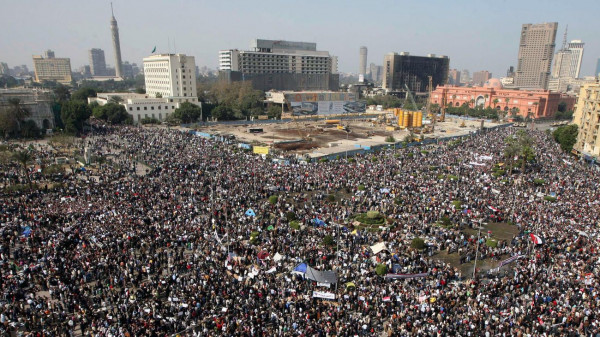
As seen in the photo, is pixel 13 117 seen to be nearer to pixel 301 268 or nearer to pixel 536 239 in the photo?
pixel 301 268

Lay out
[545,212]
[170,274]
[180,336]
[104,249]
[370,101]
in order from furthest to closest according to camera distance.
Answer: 1. [370,101]
2. [545,212]
3. [104,249]
4. [170,274]
5. [180,336]

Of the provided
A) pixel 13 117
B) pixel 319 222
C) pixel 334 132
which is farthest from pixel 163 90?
pixel 319 222

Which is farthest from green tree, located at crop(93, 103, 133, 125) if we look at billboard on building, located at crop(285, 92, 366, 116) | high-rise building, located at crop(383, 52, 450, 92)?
high-rise building, located at crop(383, 52, 450, 92)

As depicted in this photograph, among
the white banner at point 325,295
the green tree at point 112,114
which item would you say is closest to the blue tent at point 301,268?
the white banner at point 325,295

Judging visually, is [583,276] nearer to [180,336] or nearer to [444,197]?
[444,197]

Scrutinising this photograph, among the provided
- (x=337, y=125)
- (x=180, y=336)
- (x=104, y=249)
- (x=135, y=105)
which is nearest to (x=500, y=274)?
(x=180, y=336)

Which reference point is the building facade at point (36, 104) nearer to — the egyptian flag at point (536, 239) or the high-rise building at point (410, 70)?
the egyptian flag at point (536, 239)
